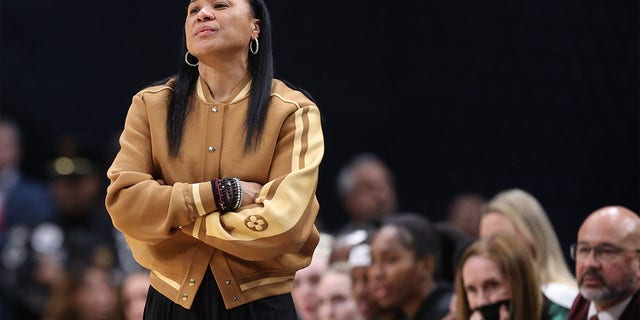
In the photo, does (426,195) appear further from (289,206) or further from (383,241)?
(289,206)

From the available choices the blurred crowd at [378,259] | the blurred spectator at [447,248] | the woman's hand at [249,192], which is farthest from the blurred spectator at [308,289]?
the woman's hand at [249,192]

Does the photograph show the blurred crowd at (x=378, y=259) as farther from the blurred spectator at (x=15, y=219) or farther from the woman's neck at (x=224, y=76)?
the woman's neck at (x=224, y=76)

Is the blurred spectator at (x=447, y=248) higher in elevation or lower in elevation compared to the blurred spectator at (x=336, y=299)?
higher

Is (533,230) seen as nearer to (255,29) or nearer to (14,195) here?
(255,29)

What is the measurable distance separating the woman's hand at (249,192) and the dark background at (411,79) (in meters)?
5.50

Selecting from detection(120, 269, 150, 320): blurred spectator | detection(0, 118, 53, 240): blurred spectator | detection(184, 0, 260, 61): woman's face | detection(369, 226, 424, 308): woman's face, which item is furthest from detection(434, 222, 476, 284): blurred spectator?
detection(0, 118, 53, 240): blurred spectator

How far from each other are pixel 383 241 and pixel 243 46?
2804mm

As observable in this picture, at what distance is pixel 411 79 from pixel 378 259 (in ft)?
15.1

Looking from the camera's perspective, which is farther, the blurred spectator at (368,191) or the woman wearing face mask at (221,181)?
the blurred spectator at (368,191)

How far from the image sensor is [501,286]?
5250 mm

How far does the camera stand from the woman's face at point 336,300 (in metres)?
6.44

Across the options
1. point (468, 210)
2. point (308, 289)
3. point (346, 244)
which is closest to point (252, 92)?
point (308, 289)

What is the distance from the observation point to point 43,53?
1055 centimetres

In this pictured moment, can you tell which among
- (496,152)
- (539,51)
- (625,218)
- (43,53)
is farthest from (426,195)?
(625,218)
